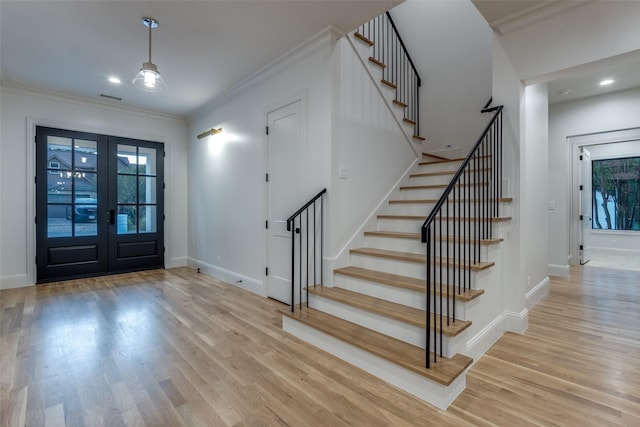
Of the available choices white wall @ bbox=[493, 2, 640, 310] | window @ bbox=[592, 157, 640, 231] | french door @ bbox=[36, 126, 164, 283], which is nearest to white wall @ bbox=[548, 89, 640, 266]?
window @ bbox=[592, 157, 640, 231]

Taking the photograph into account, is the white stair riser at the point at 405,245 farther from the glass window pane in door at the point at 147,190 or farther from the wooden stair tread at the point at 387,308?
the glass window pane in door at the point at 147,190

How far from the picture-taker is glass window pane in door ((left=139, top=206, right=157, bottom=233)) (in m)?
5.44

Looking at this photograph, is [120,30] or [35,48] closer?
[120,30]

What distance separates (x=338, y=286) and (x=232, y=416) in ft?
4.97

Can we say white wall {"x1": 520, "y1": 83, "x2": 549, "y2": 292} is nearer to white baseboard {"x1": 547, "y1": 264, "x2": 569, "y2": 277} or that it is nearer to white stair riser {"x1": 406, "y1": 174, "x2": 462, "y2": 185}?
white stair riser {"x1": 406, "y1": 174, "x2": 462, "y2": 185}

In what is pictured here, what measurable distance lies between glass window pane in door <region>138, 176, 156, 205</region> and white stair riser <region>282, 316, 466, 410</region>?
432cm

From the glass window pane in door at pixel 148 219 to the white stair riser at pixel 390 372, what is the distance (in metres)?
4.22

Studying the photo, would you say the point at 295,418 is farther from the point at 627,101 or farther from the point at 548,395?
the point at 627,101

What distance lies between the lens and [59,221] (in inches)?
184

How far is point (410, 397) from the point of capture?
1851 mm

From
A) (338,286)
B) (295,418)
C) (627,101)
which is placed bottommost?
(295,418)

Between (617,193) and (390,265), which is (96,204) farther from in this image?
(617,193)

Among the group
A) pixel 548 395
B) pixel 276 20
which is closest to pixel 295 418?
pixel 548 395

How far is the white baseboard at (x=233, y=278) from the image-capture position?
394 centimetres
